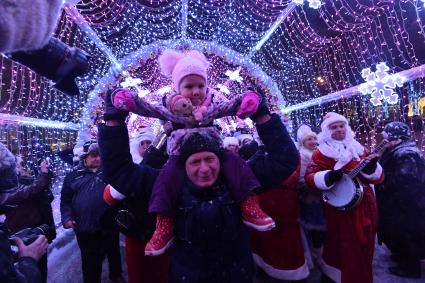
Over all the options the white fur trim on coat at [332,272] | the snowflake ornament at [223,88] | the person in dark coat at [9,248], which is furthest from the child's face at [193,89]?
the snowflake ornament at [223,88]

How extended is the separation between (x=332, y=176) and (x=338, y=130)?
0.69 metres

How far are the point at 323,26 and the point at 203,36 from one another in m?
3.98

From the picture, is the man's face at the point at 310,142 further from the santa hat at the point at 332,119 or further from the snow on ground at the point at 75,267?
the snow on ground at the point at 75,267

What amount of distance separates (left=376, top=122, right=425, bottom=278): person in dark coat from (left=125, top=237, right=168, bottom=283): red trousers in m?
2.96

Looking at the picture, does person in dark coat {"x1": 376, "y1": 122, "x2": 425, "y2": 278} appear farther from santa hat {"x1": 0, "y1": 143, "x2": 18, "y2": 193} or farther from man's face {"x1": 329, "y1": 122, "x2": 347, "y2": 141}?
santa hat {"x1": 0, "y1": 143, "x2": 18, "y2": 193}

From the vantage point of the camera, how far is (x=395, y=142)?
4250mm

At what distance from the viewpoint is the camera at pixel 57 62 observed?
1.28m

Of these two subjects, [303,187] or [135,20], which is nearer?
[303,187]

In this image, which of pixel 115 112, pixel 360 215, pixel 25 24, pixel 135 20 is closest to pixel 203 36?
pixel 135 20

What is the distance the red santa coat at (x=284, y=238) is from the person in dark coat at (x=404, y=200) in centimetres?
141

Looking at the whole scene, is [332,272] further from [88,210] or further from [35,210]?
[35,210]

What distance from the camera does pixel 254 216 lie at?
193 centimetres

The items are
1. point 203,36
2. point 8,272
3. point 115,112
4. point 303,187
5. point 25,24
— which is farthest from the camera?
point 203,36

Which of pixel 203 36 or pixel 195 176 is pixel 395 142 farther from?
pixel 203 36
